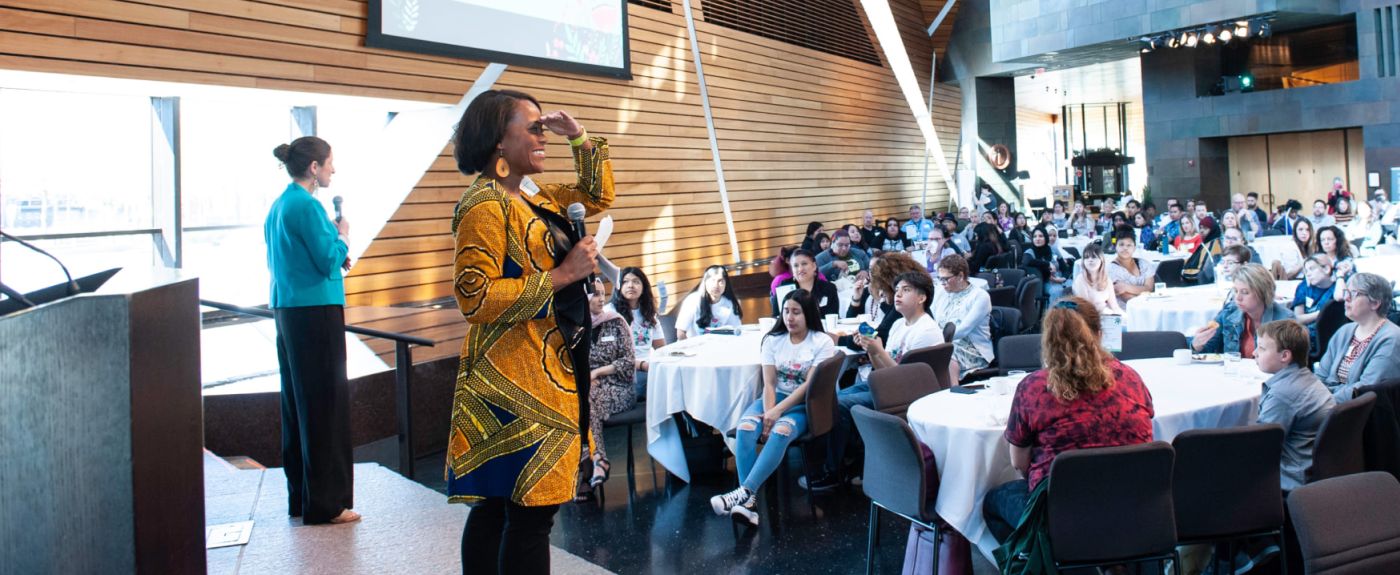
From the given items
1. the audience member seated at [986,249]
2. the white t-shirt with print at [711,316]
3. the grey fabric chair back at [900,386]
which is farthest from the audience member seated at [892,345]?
the audience member seated at [986,249]

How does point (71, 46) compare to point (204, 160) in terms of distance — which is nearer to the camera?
point (71, 46)

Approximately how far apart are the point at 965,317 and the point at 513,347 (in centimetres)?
476

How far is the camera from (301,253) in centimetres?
334

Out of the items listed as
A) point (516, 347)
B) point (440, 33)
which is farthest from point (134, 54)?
point (516, 347)

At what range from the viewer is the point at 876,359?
17.7ft

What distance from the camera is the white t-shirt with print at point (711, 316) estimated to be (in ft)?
23.8

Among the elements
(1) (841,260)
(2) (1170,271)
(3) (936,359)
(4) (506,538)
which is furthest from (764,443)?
(2) (1170,271)

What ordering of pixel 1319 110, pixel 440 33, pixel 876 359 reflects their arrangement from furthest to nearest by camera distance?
1. pixel 1319 110
2. pixel 440 33
3. pixel 876 359

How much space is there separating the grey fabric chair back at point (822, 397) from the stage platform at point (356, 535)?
1.82 m

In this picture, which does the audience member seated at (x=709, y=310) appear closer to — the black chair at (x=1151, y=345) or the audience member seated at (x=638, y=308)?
the audience member seated at (x=638, y=308)

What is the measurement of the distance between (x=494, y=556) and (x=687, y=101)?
1161 cm

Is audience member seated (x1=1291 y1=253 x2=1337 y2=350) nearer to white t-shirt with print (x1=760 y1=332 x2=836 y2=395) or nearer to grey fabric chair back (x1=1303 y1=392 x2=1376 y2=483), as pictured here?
grey fabric chair back (x1=1303 y1=392 x2=1376 y2=483)

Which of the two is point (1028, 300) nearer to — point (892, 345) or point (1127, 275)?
point (1127, 275)

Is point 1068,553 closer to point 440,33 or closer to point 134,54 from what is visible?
point 134,54
